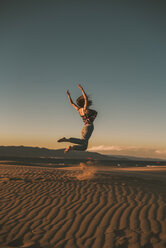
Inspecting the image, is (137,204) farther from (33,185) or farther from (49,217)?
(33,185)

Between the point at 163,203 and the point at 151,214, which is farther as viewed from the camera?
the point at 163,203

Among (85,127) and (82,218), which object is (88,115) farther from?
(82,218)

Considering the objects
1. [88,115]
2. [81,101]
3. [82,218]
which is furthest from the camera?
[81,101]

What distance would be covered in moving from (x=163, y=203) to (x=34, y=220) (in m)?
3.80

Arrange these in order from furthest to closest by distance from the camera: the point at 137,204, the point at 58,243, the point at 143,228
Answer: the point at 137,204 → the point at 143,228 → the point at 58,243

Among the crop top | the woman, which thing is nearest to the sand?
the woman

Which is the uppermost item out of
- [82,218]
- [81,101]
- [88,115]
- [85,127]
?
[81,101]

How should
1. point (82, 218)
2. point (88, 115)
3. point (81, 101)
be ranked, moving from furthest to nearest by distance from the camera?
1. point (81, 101)
2. point (88, 115)
3. point (82, 218)

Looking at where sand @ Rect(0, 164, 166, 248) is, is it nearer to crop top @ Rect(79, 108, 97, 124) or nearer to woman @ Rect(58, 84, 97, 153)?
woman @ Rect(58, 84, 97, 153)

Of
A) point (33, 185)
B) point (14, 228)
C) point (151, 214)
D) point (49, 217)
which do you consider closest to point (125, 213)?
point (151, 214)

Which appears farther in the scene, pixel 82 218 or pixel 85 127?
pixel 85 127

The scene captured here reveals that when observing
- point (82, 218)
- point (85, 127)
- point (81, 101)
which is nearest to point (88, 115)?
point (85, 127)

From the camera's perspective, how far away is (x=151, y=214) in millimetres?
5414

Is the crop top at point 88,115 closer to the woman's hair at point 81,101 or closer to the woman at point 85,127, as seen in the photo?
the woman at point 85,127
